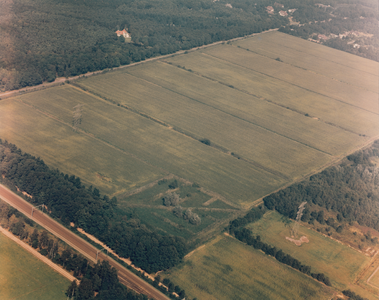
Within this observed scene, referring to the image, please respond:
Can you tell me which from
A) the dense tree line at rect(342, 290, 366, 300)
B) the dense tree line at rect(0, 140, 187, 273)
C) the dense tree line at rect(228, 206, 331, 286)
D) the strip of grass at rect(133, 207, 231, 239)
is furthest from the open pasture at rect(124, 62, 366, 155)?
the dense tree line at rect(342, 290, 366, 300)

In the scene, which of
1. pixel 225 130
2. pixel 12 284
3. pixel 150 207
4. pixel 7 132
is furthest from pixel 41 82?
pixel 12 284

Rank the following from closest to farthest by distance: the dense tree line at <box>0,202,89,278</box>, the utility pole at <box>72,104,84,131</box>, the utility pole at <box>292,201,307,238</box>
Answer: the dense tree line at <box>0,202,89,278</box> → the utility pole at <box>292,201,307,238</box> → the utility pole at <box>72,104,84,131</box>

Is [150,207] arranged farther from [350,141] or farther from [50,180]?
[350,141]

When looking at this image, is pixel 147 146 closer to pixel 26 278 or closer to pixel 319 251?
pixel 319 251

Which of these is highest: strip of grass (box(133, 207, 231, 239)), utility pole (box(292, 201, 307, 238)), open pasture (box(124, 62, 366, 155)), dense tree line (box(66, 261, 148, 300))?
open pasture (box(124, 62, 366, 155))

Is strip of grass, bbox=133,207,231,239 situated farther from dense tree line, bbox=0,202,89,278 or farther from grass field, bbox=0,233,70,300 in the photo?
grass field, bbox=0,233,70,300

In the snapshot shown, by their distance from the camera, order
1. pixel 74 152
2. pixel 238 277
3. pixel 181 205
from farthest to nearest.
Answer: pixel 74 152 → pixel 181 205 → pixel 238 277

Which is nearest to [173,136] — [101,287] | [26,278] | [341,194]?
[341,194]
